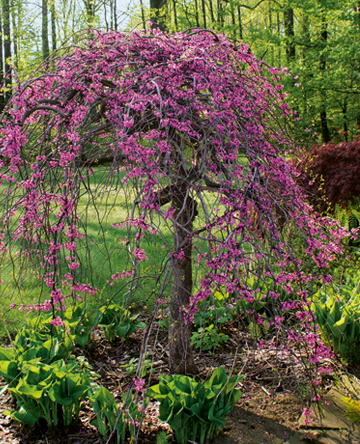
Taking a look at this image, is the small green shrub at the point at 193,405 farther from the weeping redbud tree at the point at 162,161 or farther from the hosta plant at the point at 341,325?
the hosta plant at the point at 341,325

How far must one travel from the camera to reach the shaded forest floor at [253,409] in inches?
98.0

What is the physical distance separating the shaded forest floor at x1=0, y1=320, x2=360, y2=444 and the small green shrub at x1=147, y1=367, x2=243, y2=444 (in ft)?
0.42

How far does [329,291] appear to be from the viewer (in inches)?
155

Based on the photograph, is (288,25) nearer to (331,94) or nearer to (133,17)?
(331,94)

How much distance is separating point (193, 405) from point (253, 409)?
0.68 m

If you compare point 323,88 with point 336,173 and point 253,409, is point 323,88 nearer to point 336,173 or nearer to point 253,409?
point 336,173

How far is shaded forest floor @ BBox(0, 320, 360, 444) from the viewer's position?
2488 mm

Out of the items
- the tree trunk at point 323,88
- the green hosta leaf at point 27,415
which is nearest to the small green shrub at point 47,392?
the green hosta leaf at point 27,415

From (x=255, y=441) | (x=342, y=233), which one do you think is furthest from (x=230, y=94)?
(x=255, y=441)

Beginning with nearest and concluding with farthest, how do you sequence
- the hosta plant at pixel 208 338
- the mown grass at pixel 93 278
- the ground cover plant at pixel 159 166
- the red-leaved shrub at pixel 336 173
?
the ground cover plant at pixel 159 166, the mown grass at pixel 93 278, the hosta plant at pixel 208 338, the red-leaved shrub at pixel 336 173

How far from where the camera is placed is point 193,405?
2.32m

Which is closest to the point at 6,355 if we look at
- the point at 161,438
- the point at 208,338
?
the point at 161,438

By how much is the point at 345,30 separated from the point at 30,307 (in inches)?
512

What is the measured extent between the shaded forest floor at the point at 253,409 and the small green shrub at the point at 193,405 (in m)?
0.13
